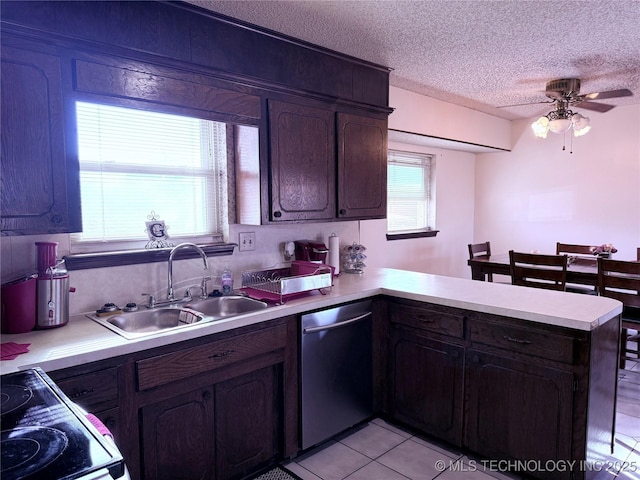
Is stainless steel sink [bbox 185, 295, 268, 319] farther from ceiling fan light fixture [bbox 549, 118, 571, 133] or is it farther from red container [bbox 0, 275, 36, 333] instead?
ceiling fan light fixture [bbox 549, 118, 571, 133]

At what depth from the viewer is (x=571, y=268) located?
354 cm

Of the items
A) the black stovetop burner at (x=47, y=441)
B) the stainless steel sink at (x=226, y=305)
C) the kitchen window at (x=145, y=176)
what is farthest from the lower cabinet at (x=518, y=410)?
the black stovetop burner at (x=47, y=441)

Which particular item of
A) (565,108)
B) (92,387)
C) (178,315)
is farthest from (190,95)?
(565,108)

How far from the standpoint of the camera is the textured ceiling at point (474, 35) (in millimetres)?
2098

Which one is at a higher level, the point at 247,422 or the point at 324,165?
the point at 324,165

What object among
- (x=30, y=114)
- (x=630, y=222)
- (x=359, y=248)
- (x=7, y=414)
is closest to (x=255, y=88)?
(x=30, y=114)

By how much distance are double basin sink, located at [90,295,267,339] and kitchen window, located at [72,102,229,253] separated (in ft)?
1.27

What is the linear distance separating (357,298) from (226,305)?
2.44 ft

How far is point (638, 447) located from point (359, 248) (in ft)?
6.55

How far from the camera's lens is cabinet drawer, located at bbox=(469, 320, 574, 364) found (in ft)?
6.15

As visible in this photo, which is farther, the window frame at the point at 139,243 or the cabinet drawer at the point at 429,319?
the cabinet drawer at the point at 429,319

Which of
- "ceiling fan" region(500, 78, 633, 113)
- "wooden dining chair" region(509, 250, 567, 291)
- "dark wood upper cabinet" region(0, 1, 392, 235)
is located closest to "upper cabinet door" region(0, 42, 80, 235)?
"dark wood upper cabinet" region(0, 1, 392, 235)

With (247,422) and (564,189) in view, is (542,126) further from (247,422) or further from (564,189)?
(247,422)

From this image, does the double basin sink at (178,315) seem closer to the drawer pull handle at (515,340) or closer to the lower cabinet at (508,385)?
the lower cabinet at (508,385)
